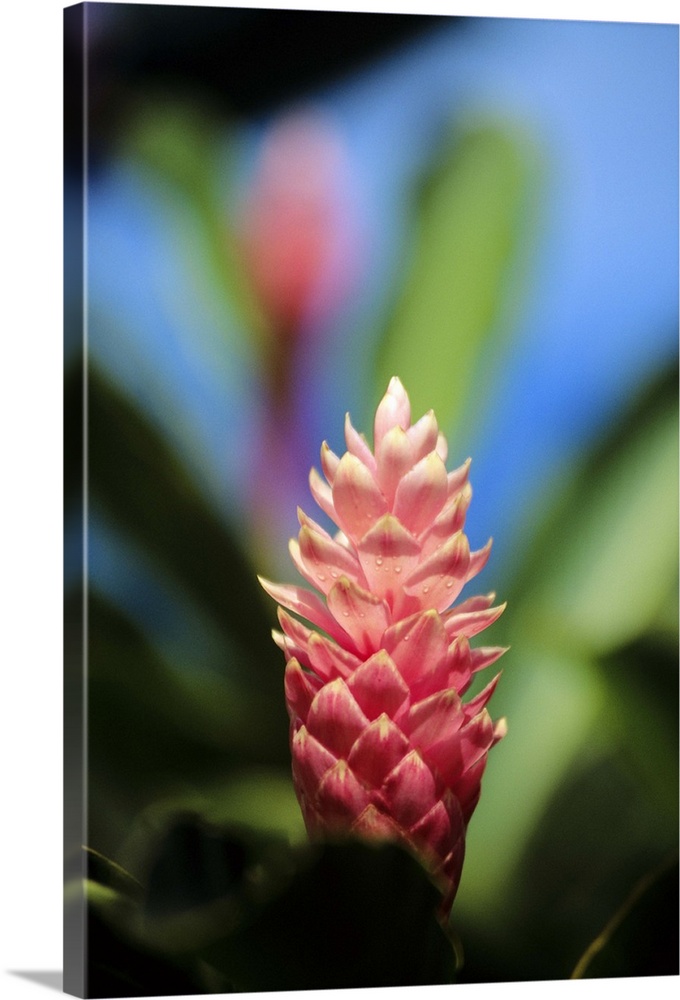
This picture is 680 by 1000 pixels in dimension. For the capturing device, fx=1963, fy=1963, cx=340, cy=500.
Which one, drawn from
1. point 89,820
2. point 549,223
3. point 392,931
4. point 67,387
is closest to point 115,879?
point 89,820

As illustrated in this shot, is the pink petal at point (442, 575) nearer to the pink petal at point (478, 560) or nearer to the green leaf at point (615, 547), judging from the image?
the pink petal at point (478, 560)

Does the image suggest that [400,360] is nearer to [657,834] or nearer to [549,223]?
[549,223]

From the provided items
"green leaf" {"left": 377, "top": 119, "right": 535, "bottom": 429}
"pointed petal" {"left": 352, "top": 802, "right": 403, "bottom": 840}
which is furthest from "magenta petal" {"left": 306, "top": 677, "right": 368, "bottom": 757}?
"green leaf" {"left": 377, "top": 119, "right": 535, "bottom": 429}

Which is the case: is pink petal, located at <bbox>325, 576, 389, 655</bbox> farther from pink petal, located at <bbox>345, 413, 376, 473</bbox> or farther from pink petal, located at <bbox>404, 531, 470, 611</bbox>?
pink petal, located at <bbox>345, 413, 376, 473</bbox>

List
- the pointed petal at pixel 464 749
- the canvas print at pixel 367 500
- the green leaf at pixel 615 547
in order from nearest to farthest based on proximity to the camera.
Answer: the canvas print at pixel 367 500, the pointed petal at pixel 464 749, the green leaf at pixel 615 547

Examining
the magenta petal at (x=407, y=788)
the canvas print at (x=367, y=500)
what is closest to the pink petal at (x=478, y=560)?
the canvas print at (x=367, y=500)

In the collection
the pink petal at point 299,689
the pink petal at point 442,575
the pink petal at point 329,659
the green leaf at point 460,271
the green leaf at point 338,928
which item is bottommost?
the green leaf at point 338,928
